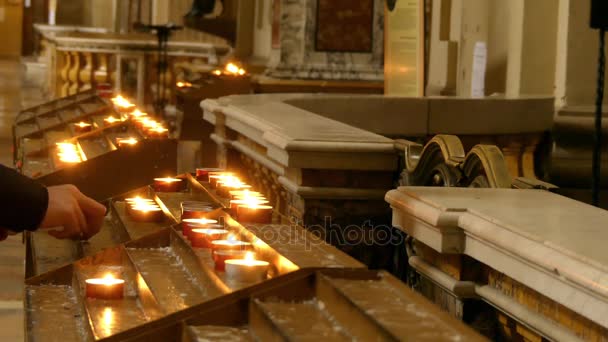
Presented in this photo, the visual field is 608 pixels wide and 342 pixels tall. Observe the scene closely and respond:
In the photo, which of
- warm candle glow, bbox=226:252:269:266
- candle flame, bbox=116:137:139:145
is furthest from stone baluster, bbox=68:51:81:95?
warm candle glow, bbox=226:252:269:266

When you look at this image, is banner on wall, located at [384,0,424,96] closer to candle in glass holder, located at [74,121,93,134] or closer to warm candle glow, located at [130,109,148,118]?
warm candle glow, located at [130,109,148,118]

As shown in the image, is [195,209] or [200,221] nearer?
[200,221]

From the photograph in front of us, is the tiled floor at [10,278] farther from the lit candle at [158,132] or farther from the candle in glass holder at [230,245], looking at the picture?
the candle in glass holder at [230,245]

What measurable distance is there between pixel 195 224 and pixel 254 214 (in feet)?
0.63

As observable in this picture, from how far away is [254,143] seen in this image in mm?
6926

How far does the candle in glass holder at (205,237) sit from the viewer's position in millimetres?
4035

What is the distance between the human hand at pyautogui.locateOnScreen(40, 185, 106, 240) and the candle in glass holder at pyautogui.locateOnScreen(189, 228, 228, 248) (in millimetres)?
1108

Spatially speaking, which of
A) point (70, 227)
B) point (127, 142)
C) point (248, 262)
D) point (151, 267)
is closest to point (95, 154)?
point (127, 142)

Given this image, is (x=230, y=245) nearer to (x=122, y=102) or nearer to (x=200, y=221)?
(x=200, y=221)

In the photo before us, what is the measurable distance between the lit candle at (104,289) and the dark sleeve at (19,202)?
4.15ft

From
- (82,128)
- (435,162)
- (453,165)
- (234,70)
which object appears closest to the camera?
(453,165)

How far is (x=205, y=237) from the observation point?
4.05m

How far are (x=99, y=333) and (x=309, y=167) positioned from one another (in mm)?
2321

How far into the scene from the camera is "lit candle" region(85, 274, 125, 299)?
3783 millimetres
